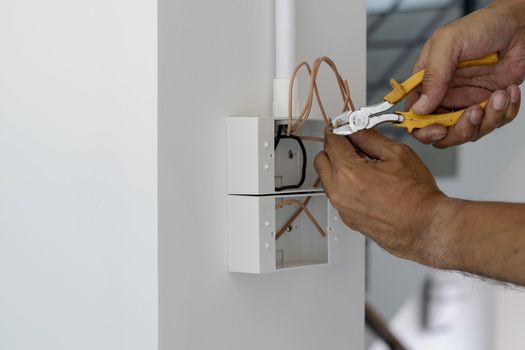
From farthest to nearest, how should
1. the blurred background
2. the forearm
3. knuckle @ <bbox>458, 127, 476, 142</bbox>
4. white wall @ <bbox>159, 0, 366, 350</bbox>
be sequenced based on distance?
the blurred background → knuckle @ <bbox>458, 127, 476, 142</bbox> → white wall @ <bbox>159, 0, 366, 350</bbox> → the forearm

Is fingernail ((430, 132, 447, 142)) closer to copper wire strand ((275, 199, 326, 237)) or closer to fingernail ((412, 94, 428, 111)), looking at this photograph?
fingernail ((412, 94, 428, 111))

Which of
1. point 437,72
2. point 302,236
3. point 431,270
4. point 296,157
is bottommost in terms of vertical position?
point 431,270

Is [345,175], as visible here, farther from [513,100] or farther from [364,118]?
[513,100]

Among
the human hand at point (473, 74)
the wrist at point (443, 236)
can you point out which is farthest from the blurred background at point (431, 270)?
the wrist at point (443, 236)

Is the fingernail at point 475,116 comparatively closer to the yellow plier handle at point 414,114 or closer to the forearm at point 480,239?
the yellow plier handle at point 414,114

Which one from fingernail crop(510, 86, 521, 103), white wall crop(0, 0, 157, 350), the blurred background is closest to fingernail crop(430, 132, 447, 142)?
fingernail crop(510, 86, 521, 103)

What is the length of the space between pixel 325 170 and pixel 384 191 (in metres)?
0.09

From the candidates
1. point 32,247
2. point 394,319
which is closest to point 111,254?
point 32,247

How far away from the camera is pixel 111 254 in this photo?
1.01 metres

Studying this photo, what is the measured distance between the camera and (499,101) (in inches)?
41.5

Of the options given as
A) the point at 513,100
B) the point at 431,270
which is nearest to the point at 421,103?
the point at 513,100

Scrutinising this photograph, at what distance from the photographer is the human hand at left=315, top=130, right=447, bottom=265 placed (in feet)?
3.02

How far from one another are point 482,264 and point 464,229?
4 centimetres

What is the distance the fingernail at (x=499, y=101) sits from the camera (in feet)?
Answer: 3.45
